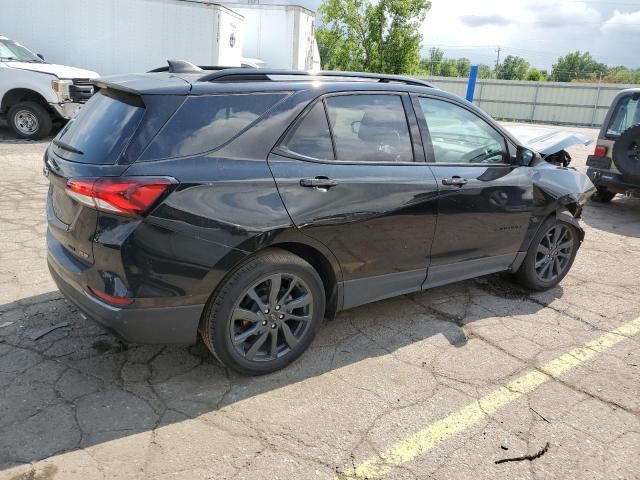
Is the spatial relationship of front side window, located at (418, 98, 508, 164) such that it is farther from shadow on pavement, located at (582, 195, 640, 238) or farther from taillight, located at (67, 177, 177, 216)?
shadow on pavement, located at (582, 195, 640, 238)

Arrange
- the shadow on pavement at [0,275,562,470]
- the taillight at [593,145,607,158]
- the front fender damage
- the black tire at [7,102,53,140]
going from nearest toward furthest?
1. the shadow on pavement at [0,275,562,470]
2. the front fender damage
3. the taillight at [593,145,607,158]
4. the black tire at [7,102,53,140]

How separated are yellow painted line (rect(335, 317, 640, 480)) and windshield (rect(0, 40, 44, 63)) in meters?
11.1

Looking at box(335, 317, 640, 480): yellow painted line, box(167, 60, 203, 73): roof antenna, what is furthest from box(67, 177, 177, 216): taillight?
box(335, 317, 640, 480): yellow painted line

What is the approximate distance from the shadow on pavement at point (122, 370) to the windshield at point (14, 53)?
28.3 ft

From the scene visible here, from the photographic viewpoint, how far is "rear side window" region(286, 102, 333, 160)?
10.5 feet

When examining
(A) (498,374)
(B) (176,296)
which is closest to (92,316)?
(B) (176,296)

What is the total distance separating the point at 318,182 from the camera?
319 centimetres

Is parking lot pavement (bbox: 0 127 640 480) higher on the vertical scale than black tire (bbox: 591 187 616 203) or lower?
lower

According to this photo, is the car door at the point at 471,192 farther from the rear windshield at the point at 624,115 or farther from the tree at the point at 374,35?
the tree at the point at 374,35

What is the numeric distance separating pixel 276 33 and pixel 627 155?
14.4m

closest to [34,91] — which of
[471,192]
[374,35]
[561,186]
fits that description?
[471,192]

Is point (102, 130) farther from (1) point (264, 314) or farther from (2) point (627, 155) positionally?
(2) point (627, 155)

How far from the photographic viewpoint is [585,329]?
4.20 m

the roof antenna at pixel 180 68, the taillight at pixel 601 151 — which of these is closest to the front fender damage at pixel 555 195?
the roof antenna at pixel 180 68
